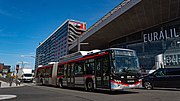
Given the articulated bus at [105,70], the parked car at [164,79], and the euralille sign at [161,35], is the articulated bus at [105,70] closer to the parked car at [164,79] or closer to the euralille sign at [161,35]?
the parked car at [164,79]

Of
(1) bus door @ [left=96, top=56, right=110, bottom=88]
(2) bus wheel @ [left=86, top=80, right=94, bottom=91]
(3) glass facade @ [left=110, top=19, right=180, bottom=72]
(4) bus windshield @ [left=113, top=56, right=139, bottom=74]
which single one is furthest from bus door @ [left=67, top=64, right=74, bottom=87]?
(3) glass facade @ [left=110, top=19, right=180, bottom=72]

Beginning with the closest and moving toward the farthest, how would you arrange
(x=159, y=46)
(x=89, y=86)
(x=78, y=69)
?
(x=89, y=86)
(x=78, y=69)
(x=159, y=46)

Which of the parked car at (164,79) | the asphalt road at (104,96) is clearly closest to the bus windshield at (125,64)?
the asphalt road at (104,96)

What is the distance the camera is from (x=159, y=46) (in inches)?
1292

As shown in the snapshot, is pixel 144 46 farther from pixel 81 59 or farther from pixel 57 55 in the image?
pixel 57 55

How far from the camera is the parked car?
13773 mm

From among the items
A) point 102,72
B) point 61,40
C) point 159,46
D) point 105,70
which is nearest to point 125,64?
point 105,70

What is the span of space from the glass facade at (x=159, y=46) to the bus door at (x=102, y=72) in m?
19.6

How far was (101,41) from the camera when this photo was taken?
45.8 meters

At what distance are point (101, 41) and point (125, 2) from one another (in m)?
17.4

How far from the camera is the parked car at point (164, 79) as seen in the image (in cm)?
1377

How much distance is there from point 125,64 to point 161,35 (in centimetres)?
2308

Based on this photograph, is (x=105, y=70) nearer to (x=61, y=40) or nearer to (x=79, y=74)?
(x=79, y=74)

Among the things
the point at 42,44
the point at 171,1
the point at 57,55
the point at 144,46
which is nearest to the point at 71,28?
the point at 57,55
